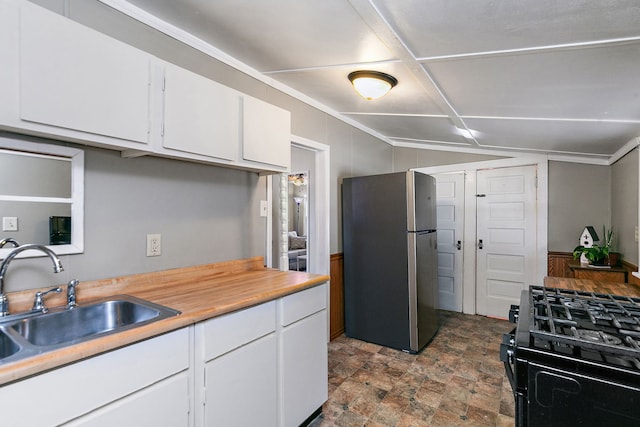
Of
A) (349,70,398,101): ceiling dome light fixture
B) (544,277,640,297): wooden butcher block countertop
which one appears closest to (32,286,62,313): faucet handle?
(349,70,398,101): ceiling dome light fixture

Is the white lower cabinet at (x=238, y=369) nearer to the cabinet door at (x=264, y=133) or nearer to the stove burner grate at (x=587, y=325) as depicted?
the cabinet door at (x=264, y=133)

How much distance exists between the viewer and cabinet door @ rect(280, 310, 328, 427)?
1800 millimetres

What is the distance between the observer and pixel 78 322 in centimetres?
141

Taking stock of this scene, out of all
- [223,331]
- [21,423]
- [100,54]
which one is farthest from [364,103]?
[21,423]

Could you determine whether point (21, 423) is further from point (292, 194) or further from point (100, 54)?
point (292, 194)

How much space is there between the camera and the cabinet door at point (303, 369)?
1.80 meters

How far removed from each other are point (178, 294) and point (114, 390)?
1.93 ft

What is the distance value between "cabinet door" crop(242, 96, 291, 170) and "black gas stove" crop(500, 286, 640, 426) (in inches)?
63.0

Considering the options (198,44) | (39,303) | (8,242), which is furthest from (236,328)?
(198,44)

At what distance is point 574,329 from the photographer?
1.03 metres

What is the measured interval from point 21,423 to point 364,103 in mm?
2843

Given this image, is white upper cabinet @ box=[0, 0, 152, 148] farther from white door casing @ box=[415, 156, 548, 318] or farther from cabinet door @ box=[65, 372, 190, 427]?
white door casing @ box=[415, 156, 548, 318]

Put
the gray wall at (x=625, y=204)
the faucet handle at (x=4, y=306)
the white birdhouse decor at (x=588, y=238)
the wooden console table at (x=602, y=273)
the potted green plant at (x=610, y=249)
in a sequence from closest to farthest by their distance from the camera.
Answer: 1. the faucet handle at (x=4, y=306)
2. the gray wall at (x=625, y=204)
3. the wooden console table at (x=602, y=273)
4. the potted green plant at (x=610, y=249)
5. the white birdhouse decor at (x=588, y=238)

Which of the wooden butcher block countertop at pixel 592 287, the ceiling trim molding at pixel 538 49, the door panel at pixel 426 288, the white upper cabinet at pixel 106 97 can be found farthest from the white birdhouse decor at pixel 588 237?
the white upper cabinet at pixel 106 97
